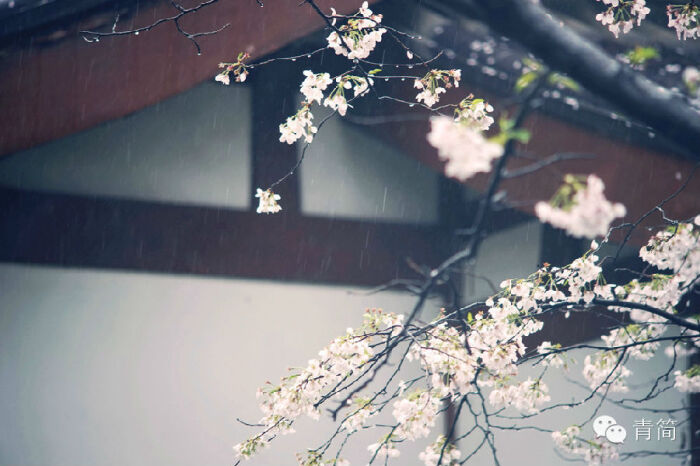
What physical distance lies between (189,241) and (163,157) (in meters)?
0.60

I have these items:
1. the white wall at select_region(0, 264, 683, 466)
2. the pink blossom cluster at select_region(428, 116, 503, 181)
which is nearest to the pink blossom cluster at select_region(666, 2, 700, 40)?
the pink blossom cluster at select_region(428, 116, 503, 181)

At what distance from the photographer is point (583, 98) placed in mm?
2844

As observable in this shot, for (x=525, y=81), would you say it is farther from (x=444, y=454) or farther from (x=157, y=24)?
(x=157, y=24)

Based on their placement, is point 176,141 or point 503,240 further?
point 503,240

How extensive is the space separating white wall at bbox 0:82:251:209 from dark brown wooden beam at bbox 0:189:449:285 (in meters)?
0.12

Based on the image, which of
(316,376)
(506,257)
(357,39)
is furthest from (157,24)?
(506,257)

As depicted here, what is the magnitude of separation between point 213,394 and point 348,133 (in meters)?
2.00

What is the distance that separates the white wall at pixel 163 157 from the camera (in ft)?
11.1

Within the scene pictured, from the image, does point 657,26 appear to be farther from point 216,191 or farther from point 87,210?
point 87,210

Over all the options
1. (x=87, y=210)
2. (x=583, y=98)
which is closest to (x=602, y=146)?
(x=583, y=98)

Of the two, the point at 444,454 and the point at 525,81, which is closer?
the point at 525,81

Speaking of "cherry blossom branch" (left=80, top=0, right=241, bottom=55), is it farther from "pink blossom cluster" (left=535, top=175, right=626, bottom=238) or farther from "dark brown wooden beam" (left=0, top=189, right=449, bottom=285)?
"pink blossom cluster" (left=535, top=175, right=626, bottom=238)

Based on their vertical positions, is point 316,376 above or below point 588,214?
below

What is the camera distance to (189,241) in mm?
3424
